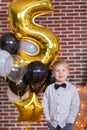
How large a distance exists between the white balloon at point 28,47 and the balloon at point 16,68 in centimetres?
13

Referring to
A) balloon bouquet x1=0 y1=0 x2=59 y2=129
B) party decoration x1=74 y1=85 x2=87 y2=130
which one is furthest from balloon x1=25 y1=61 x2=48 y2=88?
party decoration x1=74 y1=85 x2=87 y2=130

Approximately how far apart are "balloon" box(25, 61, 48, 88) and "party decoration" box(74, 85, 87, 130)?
0.67 meters

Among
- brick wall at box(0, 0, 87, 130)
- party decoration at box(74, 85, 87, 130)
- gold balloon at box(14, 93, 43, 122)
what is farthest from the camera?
brick wall at box(0, 0, 87, 130)

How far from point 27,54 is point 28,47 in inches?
2.7

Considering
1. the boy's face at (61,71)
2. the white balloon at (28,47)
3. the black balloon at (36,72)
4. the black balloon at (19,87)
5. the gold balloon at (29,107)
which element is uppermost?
the white balloon at (28,47)

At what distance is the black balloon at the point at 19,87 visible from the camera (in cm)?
378

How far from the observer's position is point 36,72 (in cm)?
362

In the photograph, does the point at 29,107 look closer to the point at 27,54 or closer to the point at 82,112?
the point at 27,54

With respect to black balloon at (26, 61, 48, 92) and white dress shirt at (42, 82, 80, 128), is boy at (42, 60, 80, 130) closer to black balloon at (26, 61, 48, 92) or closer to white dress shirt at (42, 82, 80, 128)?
white dress shirt at (42, 82, 80, 128)

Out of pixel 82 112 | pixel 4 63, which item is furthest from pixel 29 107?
pixel 82 112

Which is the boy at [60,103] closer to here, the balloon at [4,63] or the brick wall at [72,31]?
the balloon at [4,63]

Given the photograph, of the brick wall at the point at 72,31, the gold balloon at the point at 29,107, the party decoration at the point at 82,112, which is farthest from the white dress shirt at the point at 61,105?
the brick wall at the point at 72,31

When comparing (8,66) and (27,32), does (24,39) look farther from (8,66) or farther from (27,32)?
(8,66)

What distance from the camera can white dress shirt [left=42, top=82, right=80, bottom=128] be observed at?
306 centimetres
